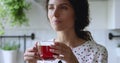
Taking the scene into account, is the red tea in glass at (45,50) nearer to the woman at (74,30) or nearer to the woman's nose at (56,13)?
the woman at (74,30)

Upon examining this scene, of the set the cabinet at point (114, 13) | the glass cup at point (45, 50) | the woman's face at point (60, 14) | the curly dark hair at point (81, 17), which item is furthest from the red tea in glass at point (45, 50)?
the cabinet at point (114, 13)

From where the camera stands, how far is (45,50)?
0.68m

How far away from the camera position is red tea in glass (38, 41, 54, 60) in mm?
673

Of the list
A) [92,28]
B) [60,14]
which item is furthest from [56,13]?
[92,28]

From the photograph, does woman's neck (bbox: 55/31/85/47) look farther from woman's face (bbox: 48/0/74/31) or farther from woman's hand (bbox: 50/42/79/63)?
woman's hand (bbox: 50/42/79/63)

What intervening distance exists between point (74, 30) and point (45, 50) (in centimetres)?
25

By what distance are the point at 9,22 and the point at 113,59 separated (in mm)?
776

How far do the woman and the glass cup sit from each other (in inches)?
0.8

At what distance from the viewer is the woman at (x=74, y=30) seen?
77 centimetres

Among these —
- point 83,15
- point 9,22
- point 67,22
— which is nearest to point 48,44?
point 67,22

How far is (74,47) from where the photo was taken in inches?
35.5

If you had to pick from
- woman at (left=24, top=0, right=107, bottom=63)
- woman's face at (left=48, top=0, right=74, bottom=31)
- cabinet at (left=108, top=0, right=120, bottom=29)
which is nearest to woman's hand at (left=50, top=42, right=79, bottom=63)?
woman at (left=24, top=0, right=107, bottom=63)

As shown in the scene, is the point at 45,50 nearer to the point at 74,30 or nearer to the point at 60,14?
the point at 60,14

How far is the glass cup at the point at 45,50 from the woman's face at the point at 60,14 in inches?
4.3
